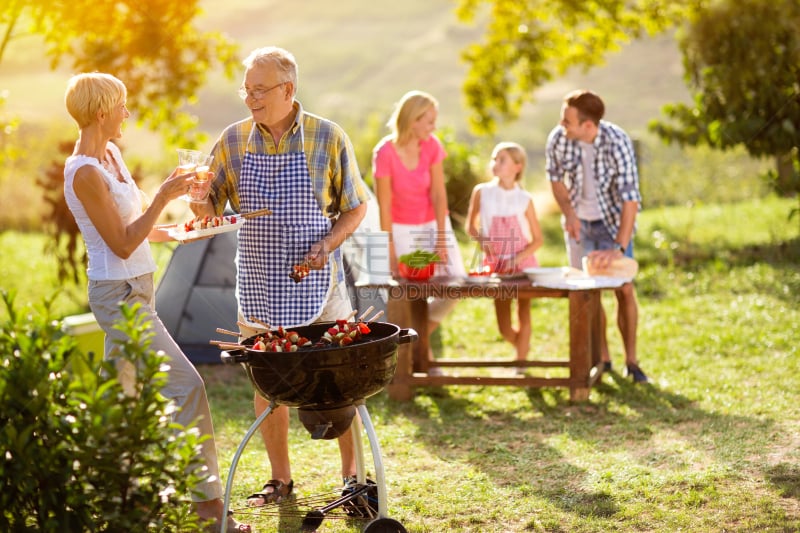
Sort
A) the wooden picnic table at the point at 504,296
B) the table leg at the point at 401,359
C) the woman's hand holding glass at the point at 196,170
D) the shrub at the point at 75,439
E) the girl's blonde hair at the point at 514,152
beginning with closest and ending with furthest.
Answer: the shrub at the point at 75,439, the woman's hand holding glass at the point at 196,170, the wooden picnic table at the point at 504,296, the table leg at the point at 401,359, the girl's blonde hair at the point at 514,152

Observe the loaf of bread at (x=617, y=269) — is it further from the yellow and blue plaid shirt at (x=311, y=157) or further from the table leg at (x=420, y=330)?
the yellow and blue plaid shirt at (x=311, y=157)

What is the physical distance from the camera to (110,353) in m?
3.47

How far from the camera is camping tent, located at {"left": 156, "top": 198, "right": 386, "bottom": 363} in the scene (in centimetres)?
716

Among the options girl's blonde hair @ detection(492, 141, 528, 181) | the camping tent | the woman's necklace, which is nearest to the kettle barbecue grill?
the woman's necklace

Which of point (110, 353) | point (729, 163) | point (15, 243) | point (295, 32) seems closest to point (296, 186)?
point (110, 353)

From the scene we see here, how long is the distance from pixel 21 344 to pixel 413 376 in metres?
3.29

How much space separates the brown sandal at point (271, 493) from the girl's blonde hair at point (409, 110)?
243 centimetres

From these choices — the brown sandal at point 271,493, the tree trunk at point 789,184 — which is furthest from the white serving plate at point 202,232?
the tree trunk at point 789,184

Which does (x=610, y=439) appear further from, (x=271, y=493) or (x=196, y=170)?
(x=196, y=170)

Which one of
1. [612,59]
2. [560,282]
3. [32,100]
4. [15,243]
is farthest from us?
[612,59]

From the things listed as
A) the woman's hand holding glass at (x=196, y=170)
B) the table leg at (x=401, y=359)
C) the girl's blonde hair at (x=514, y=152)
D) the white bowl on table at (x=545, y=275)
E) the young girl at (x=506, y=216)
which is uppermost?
the girl's blonde hair at (x=514, y=152)

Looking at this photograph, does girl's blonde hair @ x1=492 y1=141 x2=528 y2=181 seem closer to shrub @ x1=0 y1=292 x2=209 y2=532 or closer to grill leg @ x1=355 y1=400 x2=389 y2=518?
grill leg @ x1=355 y1=400 x2=389 y2=518

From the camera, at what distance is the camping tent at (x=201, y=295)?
7.16 metres

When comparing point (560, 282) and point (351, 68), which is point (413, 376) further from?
point (351, 68)
